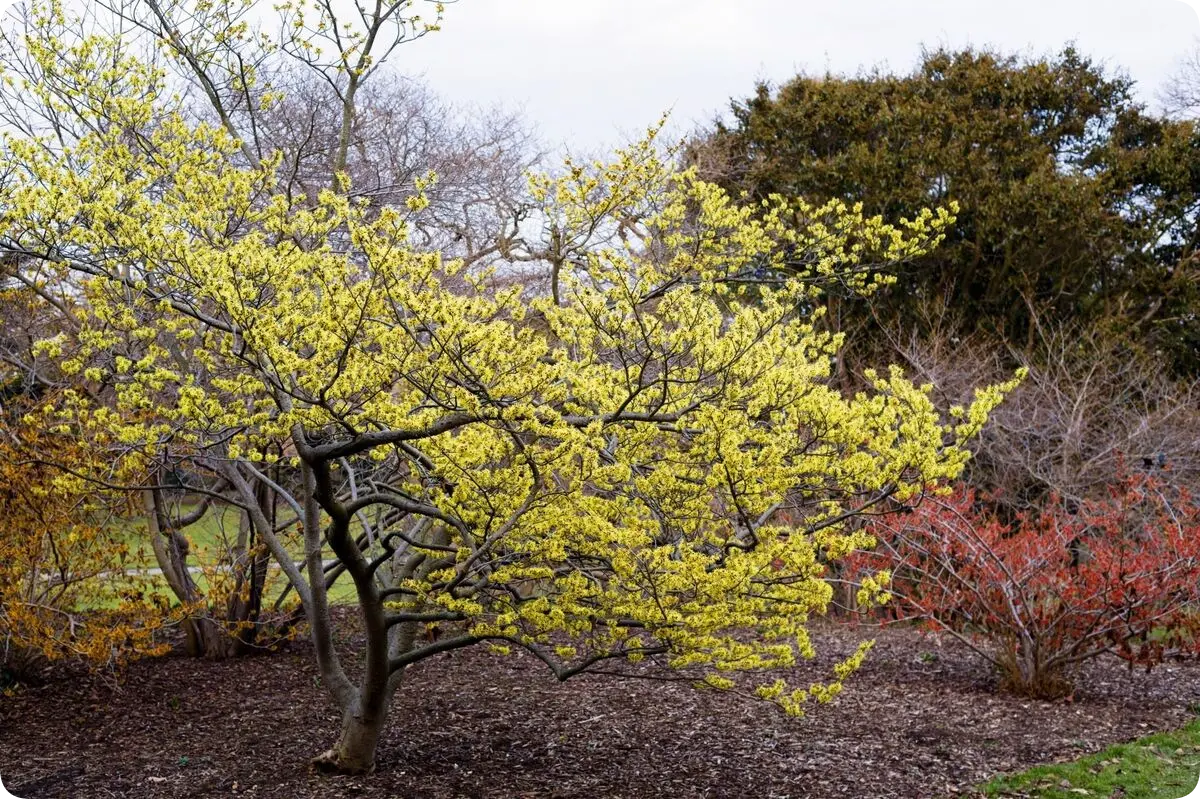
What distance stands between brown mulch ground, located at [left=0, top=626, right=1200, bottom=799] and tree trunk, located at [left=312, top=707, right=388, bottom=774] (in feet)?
0.26

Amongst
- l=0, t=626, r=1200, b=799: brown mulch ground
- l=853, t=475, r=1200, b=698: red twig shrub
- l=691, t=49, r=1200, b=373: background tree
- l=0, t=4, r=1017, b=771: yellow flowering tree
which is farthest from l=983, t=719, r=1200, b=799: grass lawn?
l=691, t=49, r=1200, b=373: background tree

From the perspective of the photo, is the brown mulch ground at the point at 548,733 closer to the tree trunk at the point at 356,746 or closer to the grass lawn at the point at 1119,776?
the tree trunk at the point at 356,746

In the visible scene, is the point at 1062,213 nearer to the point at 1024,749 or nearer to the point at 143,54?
the point at 1024,749

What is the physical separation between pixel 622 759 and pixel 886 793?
1427mm

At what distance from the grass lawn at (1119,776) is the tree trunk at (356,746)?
122 inches

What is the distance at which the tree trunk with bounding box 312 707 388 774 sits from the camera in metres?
5.30

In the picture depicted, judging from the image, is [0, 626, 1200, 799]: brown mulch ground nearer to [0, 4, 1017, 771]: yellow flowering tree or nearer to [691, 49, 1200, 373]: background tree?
[0, 4, 1017, 771]: yellow flowering tree

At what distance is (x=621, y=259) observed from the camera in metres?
4.20

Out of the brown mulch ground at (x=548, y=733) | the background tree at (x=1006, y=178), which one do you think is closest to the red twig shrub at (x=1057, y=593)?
the brown mulch ground at (x=548, y=733)

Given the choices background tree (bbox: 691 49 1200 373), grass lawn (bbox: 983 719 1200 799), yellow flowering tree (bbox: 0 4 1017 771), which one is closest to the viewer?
yellow flowering tree (bbox: 0 4 1017 771)

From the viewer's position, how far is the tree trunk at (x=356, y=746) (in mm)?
5305

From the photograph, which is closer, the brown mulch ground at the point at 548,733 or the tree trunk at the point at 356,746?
the tree trunk at the point at 356,746

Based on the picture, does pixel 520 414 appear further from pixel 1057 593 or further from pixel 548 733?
pixel 1057 593

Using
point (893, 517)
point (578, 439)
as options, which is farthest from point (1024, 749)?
point (578, 439)
